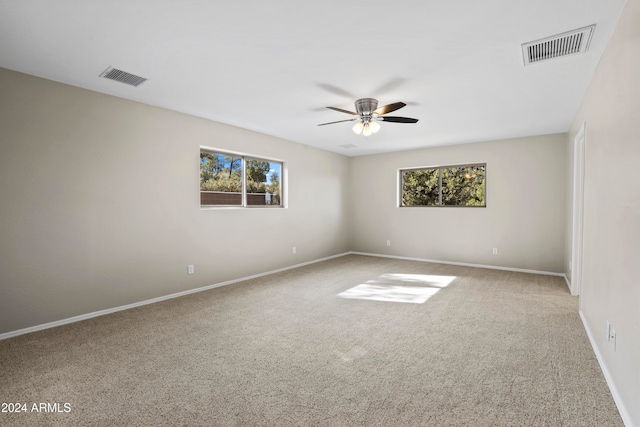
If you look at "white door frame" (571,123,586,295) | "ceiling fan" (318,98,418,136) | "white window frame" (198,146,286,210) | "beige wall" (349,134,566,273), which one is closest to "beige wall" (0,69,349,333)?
"white window frame" (198,146,286,210)

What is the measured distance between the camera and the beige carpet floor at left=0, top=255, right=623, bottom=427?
1808mm

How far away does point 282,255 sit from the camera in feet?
19.1

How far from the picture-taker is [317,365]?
2.36 m

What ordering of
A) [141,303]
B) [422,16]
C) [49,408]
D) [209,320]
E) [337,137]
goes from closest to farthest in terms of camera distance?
[49,408] < [422,16] < [209,320] < [141,303] < [337,137]

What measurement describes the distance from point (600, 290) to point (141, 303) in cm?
455

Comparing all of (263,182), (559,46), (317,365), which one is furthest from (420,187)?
→ (317,365)

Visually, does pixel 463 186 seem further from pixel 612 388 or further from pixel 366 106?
pixel 612 388

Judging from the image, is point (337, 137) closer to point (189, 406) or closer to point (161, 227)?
point (161, 227)

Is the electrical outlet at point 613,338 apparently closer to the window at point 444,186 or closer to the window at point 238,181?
the window at point 444,186

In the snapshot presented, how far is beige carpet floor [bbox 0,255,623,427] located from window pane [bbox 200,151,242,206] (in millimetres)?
1539

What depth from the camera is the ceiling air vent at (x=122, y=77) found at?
291 cm

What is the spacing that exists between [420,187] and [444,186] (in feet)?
1.63

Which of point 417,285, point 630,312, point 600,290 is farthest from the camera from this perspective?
point 417,285

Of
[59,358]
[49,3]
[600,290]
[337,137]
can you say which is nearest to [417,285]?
[600,290]
